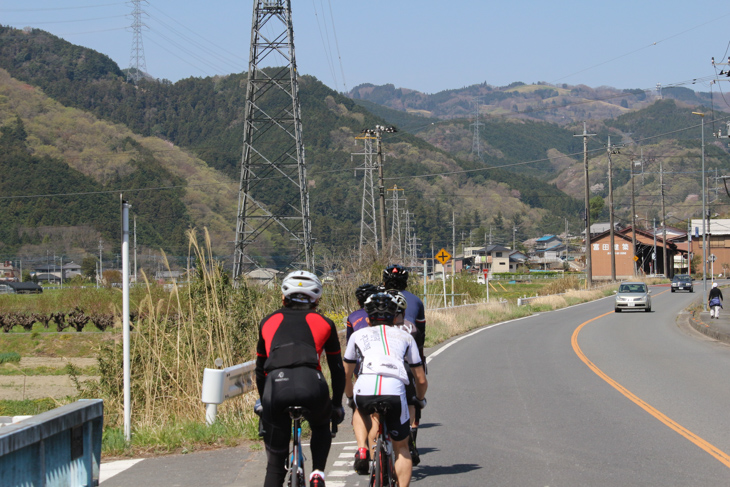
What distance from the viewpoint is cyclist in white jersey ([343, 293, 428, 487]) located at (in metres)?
5.11

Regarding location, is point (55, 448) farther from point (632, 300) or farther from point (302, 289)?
point (632, 300)

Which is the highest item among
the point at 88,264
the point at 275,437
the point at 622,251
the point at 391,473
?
the point at 622,251

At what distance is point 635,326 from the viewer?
2850 centimetres

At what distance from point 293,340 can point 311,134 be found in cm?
15394

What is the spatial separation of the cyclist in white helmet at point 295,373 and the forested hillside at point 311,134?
11375 centimetres

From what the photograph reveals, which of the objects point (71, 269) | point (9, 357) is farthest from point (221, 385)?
point (71, 269)

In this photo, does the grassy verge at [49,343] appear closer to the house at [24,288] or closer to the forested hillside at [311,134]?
the house at [24,288]

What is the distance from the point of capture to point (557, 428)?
29.6 feet

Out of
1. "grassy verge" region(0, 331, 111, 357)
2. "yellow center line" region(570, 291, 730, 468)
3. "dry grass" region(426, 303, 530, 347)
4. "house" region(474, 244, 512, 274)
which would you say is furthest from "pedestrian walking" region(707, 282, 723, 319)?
"house" region(474, 244, 512, 274)

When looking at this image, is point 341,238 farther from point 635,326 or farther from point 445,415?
point 445,415

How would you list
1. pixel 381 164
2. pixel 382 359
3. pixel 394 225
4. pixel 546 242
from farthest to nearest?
pixel 546 242
pixel 394 225
pixel 381 164
pixel 382 359

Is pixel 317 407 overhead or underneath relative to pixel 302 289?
underneath

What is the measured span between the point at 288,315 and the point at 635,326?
26.1 meters

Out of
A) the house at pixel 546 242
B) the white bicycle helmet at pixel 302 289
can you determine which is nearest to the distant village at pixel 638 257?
the house at pixel 546 242
